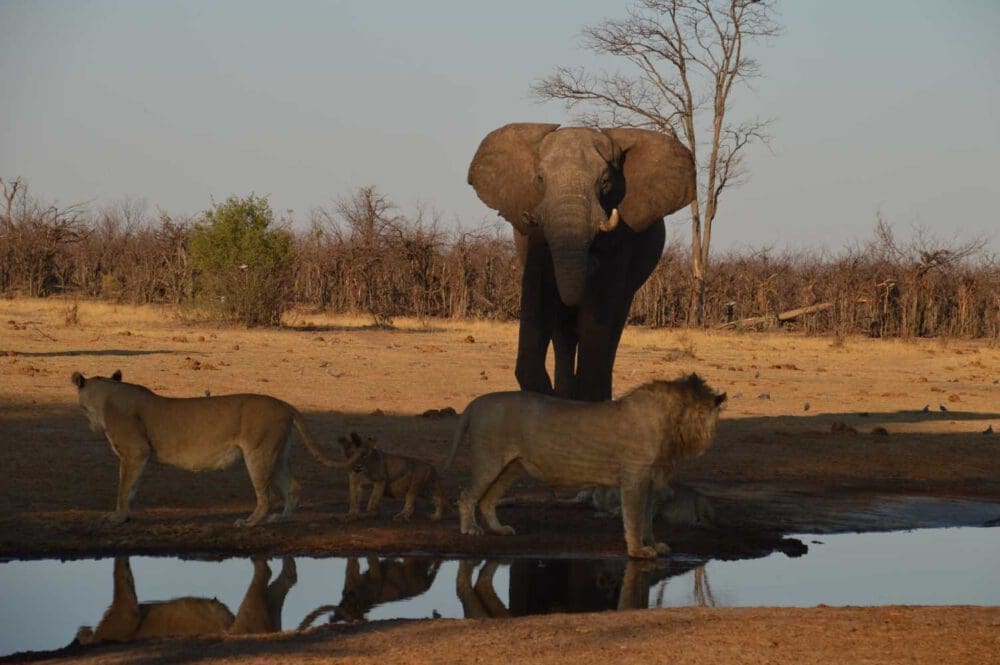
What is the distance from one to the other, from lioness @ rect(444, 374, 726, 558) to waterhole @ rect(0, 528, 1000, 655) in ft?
1.81

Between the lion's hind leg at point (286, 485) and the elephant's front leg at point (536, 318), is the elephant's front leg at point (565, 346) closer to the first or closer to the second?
the elephant's front leg at point (536, 318)

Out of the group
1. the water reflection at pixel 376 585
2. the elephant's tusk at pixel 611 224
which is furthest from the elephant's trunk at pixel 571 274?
the water reflection at pixel 376 585

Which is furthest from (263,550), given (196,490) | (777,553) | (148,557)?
(777,553)

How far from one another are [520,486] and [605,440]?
334cm

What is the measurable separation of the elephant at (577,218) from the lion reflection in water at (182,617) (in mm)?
4771

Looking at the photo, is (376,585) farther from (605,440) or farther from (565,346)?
(565,346)

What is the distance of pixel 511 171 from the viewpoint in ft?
45.2

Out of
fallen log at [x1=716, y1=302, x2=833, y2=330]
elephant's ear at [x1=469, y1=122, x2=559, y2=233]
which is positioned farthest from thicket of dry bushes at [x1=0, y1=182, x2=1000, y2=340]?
elephant's ear at [x1=469, y1=122, x2=559, y2=233]

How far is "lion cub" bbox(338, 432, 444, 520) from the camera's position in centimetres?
1080

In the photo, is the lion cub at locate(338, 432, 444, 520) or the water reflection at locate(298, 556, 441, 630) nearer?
the water reflection at locate(298, 556, 441, 630)

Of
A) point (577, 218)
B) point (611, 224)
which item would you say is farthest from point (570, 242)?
point (611, 224)

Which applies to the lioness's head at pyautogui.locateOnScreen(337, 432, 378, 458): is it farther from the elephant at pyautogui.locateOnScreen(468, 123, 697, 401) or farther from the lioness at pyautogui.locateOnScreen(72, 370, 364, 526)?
the elephant at pyautogui.locateOnScreen(468, 123, 697, 401)

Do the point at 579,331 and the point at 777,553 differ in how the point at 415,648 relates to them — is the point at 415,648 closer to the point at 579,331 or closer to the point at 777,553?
the point at 777,553

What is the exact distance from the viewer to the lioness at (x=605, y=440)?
9.91 meters
